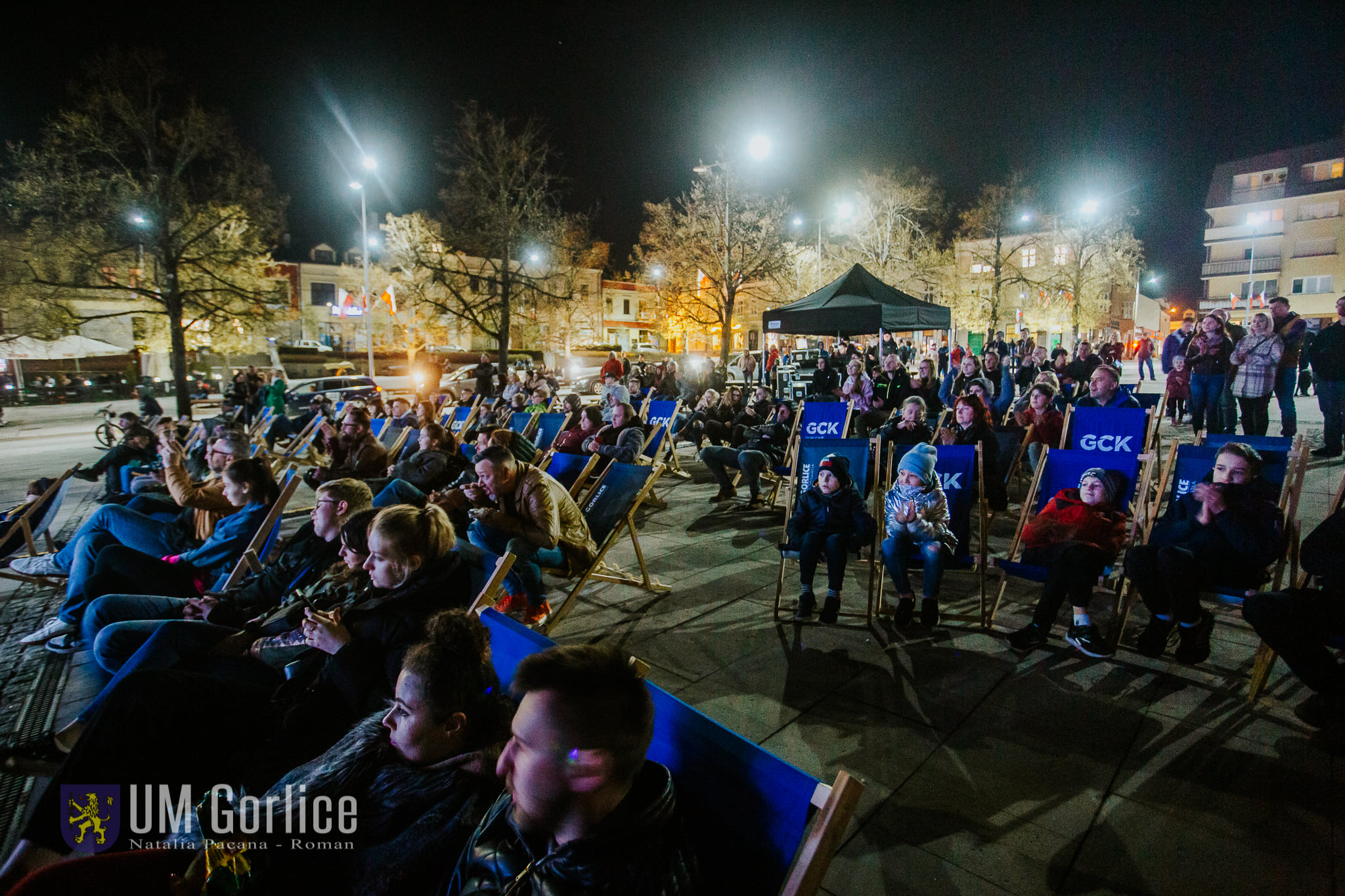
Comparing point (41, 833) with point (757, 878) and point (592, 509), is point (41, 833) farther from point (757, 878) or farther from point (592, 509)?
point (592, 509)

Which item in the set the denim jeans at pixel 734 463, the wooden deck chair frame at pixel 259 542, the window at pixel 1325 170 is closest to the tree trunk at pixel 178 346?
the denim jeans at pixel 734 463

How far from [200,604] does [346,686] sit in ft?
4.70

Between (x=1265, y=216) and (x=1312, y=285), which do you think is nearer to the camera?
(x=1312, y=285)

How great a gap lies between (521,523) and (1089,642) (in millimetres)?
3096

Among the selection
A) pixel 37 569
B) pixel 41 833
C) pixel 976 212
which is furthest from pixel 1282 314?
pixel 976 212

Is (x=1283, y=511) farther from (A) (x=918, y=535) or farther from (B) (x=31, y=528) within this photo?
(B) (x=31, y=528)

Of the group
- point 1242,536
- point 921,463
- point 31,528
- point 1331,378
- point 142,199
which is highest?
point 142,199

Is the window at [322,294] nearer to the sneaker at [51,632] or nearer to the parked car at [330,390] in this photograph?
the parked car at [330,390]

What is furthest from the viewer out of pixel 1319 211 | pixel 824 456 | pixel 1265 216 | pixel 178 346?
pixel 1265 216

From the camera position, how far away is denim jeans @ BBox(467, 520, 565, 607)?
12.5 feet

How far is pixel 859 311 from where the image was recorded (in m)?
8.72

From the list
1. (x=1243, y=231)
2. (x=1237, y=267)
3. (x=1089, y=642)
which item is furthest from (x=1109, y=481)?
(x=1243, y=231)

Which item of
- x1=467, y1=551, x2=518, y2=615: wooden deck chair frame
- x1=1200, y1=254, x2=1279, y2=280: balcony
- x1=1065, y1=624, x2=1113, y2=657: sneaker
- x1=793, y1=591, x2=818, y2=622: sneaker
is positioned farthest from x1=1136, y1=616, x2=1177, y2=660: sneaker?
x1=1200, y1=254, x2=1279, y2=280: balcony

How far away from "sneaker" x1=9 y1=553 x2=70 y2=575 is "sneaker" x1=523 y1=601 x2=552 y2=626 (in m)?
2.99
